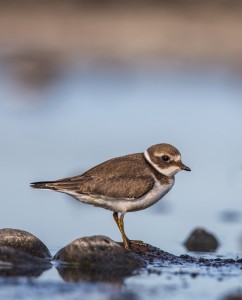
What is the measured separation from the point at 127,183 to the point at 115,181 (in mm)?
130

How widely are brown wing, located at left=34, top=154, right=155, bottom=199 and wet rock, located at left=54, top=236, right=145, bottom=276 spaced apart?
0.99 metres

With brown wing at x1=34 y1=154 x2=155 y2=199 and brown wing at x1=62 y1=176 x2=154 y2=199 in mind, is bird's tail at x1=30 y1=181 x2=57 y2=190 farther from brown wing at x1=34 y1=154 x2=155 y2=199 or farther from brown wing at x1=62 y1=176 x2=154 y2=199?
brown wing at x1=62 y1=176 x2=154 y2=199

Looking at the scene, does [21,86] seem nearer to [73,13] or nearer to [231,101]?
[231,101]

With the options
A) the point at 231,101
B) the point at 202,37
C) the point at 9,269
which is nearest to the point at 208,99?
the point at 231,101

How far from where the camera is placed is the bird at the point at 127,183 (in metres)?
11.0

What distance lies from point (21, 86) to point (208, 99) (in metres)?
3.96

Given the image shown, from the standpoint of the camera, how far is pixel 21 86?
76.9ft

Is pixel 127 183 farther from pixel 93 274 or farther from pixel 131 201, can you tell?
pixel 93 274

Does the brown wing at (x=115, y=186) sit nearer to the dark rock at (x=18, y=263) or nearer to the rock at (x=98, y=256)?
the rock at (x=98, y=256)

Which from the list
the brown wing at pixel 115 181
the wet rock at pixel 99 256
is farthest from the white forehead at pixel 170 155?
the wet rock at pixel 99 256

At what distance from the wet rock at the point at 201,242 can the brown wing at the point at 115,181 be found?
1427mm

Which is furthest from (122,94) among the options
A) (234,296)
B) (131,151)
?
(234,296)

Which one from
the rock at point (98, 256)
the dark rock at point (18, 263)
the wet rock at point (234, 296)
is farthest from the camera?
the rock at point (98, 256)

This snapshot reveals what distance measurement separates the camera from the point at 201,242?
12.3 meters
